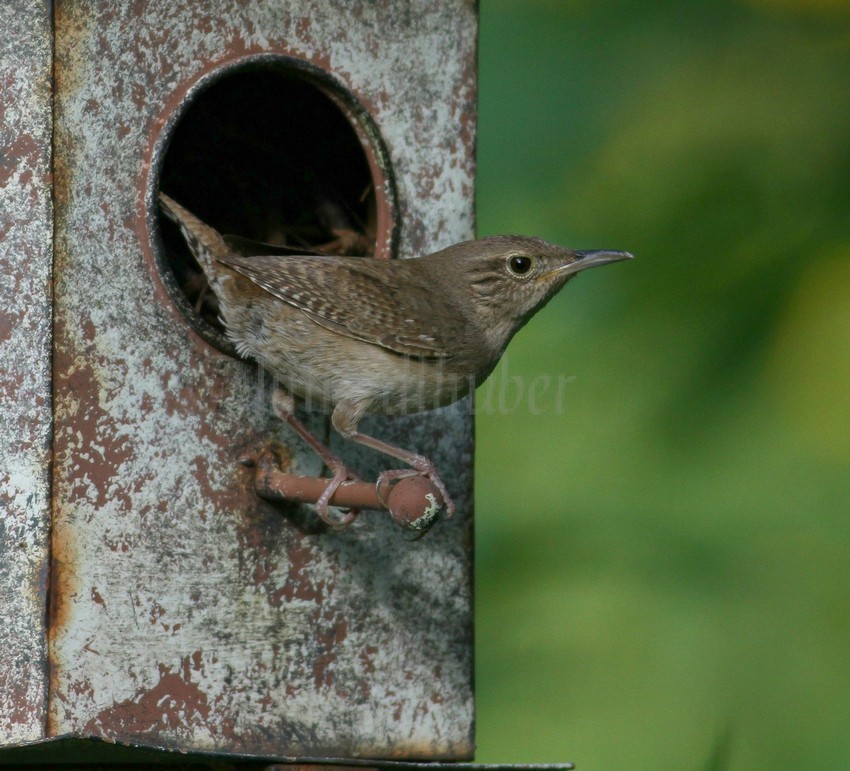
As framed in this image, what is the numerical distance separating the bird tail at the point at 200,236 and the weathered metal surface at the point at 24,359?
519 mm

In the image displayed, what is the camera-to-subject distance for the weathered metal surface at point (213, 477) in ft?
10.4

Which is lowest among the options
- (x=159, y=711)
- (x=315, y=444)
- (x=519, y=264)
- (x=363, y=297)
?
(x=159, y=711)

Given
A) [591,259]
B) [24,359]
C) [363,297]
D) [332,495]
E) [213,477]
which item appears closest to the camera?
[24,359]

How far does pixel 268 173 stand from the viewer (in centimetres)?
422

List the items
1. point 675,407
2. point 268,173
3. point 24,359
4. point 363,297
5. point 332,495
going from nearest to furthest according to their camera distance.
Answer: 1. point 24,359
2. point 332,495
3. point 363,297
4. point 268,173
5. point 675,407

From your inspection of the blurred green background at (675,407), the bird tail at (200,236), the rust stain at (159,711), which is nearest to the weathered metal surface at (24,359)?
the rust stain at (159,711)

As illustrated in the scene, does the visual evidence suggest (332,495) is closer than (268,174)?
Yes

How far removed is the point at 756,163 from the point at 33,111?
9.92ft

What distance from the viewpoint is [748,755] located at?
14.2 ft

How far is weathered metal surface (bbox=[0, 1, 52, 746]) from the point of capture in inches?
119

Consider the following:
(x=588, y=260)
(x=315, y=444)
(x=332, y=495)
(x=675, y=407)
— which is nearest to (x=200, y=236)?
(x=315, y=444)

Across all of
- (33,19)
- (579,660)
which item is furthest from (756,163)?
(33,19)

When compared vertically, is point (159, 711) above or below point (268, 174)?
below

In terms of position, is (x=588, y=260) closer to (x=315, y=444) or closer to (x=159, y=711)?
(x=315, y=444)
